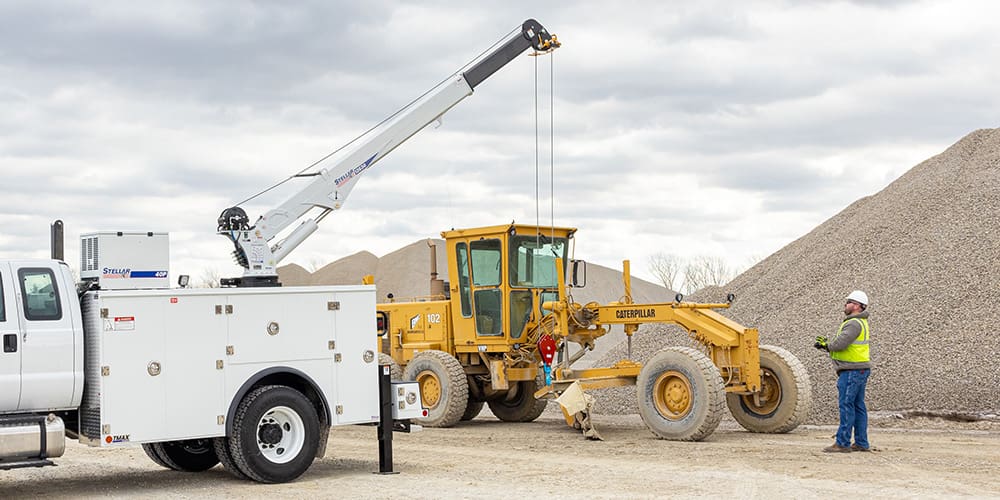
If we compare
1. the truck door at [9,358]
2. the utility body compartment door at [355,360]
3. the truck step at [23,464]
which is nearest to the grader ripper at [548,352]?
the utility body compartment door at [355,360]

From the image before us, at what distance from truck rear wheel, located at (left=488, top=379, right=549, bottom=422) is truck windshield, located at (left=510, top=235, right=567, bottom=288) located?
6.32 ft

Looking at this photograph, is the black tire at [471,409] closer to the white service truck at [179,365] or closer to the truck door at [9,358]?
the white service truck at [179,365]

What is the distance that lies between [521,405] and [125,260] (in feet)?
31.7

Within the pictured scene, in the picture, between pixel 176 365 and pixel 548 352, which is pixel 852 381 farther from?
pixel 176 365

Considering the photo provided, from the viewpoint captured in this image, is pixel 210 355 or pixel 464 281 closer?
pixel 210 355

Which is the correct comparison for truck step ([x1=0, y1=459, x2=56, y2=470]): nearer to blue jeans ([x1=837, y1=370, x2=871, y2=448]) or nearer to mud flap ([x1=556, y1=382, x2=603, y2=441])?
mud flap ([x1=556, y1=382, x2=603, y2=441])

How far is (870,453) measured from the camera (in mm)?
13992

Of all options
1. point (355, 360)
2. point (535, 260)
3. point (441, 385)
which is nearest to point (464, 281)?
point (535, 260)

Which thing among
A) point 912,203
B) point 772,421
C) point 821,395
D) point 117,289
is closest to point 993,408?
point 821,395

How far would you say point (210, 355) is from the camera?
11867 millimetres

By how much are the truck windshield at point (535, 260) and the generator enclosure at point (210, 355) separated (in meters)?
6.01

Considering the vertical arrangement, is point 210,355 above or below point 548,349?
above

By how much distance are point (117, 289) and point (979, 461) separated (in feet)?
31.0

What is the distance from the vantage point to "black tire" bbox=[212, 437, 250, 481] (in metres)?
12.1
